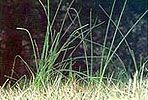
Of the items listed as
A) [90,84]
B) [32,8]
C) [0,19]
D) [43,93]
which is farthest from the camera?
[32,8]

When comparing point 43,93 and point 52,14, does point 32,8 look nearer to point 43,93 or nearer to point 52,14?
point 52,14

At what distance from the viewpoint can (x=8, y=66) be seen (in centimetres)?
349

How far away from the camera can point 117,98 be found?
79.2 inches

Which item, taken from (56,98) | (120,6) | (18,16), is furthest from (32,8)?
(56,98)

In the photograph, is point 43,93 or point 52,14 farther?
point 52,14

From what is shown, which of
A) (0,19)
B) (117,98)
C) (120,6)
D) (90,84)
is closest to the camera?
(117,98)

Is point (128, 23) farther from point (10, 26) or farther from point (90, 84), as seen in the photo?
point (90, 84)

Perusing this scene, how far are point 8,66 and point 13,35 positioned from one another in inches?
9.0

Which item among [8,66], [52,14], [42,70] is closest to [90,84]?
[42,70]

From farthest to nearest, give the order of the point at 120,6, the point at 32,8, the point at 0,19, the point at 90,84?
1. the point at 120,6
2. the point at 32,8
3. the point at 0,19
4. the point at 90,84

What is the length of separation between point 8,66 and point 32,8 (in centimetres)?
49

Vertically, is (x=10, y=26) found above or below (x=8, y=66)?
above

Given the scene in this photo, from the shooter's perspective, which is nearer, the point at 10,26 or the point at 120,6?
the point at 10,26

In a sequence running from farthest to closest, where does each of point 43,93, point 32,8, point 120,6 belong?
1. point 120,6
2. point 32,8
3. point 43,93
